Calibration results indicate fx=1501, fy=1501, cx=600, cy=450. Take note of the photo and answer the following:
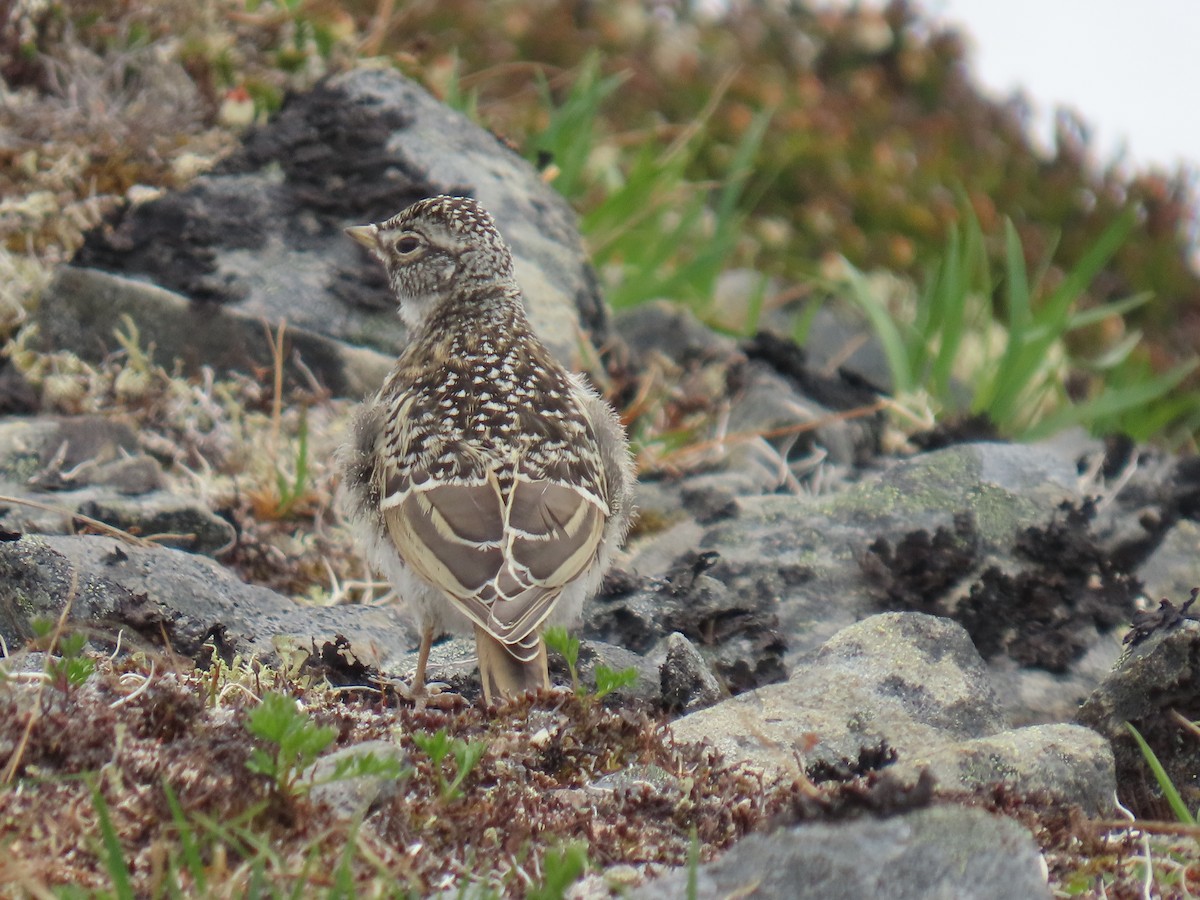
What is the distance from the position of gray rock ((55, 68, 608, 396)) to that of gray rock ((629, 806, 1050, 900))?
564 cm

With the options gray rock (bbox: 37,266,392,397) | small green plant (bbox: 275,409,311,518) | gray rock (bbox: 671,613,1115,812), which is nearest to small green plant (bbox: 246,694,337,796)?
gray rock (bbox: 671,613,1115,812)

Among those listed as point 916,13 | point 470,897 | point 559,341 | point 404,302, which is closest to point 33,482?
point 404,302

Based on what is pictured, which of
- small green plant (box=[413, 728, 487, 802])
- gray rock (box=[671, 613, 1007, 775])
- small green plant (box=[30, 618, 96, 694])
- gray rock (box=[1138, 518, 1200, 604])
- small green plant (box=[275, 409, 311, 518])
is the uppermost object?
small green plant (box=[413, 728, 487, 802])

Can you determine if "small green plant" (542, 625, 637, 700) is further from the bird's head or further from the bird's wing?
the bird's head

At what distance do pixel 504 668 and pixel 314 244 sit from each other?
462 centimetres

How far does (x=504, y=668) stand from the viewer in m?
5.18

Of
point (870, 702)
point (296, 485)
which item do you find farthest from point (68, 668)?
point (296, 485)

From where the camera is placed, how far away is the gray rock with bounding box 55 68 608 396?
27.8 feet

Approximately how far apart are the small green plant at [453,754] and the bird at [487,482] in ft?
3.60

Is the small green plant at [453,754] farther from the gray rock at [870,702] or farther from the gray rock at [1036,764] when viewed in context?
the gray rock at [1036,764]

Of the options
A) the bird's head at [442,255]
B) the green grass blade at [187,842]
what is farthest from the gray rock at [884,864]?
the bird's head at [442,255]

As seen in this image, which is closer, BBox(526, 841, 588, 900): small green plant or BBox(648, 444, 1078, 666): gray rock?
BBox(526, 841, 588, 900): small green plant

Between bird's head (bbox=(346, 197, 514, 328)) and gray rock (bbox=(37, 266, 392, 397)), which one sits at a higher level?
bird's head (bbox=(346, 197, 514, 328))

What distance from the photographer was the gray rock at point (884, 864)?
10.6ft
